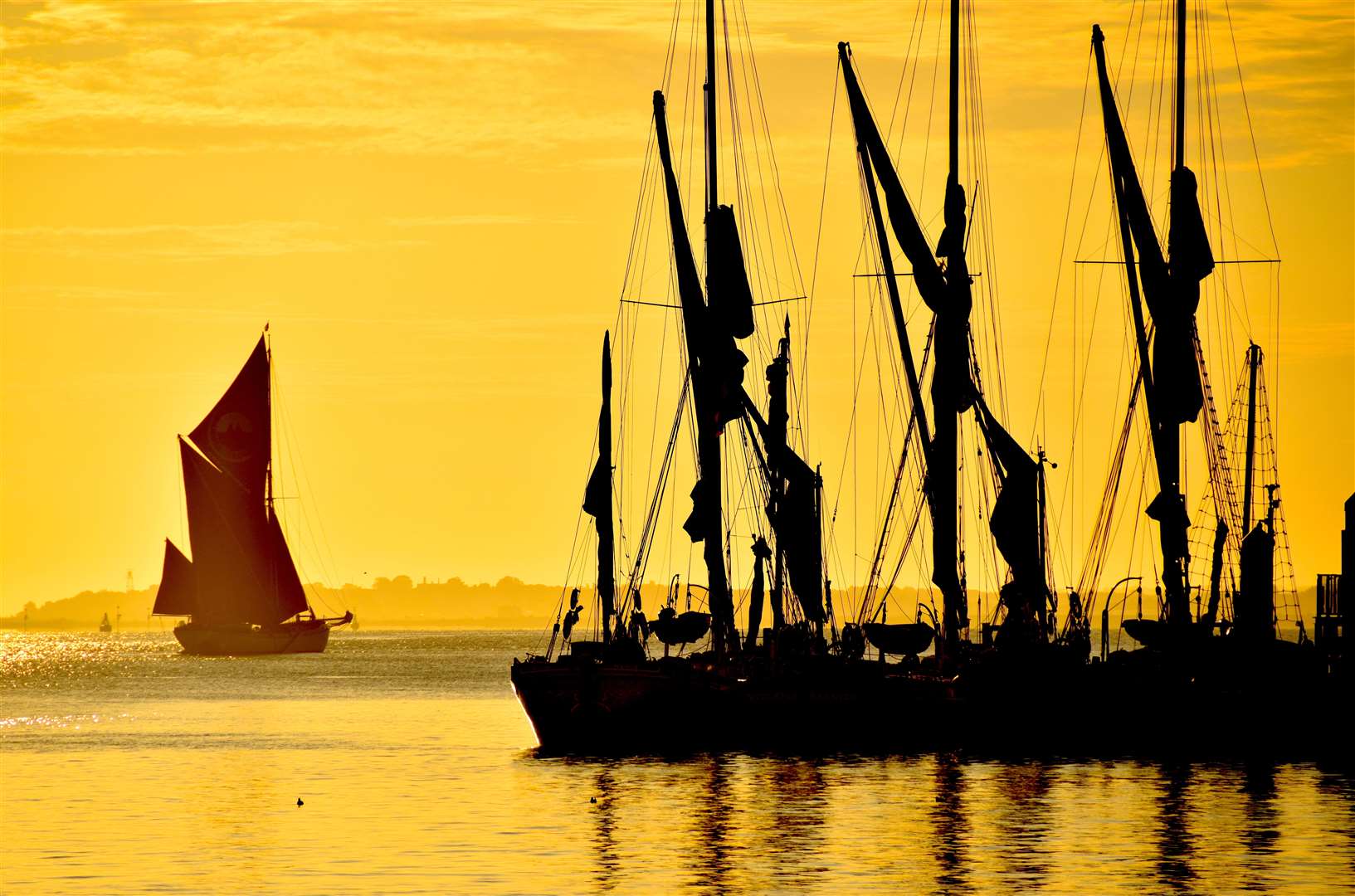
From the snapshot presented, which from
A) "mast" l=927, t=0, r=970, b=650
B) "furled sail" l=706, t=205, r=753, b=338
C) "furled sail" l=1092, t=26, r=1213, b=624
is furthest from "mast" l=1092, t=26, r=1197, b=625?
"furled sail" l=706, t=205, r=753, b=338

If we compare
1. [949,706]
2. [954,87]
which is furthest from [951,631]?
Result: [954,87]

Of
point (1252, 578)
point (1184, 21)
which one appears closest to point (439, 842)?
point (1252, 578)

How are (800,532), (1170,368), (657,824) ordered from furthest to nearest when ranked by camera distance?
(800,532) < (1170,368) < (657,824)

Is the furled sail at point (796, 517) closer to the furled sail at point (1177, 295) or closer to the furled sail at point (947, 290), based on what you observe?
the furled sail at point (947, 290)

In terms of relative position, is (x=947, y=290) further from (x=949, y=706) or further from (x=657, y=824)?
(x=657, y=824)

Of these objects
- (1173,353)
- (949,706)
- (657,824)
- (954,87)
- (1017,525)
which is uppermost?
(954,87)

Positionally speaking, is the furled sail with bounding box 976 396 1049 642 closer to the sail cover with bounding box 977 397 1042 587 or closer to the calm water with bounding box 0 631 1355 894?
the sail cover with bounding box 977 397 1042 587

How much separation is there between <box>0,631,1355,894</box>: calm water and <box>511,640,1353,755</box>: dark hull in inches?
46.6

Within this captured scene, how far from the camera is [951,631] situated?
87.3 metres

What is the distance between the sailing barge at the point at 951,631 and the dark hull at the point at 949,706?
0.09 m

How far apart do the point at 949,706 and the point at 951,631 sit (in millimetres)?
3178

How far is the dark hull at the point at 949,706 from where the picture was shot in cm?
8294

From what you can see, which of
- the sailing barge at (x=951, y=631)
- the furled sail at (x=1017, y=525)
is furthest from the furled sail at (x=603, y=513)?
the furled sail at (x=1017, y=525)

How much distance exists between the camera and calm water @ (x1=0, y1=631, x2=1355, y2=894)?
187 ft
